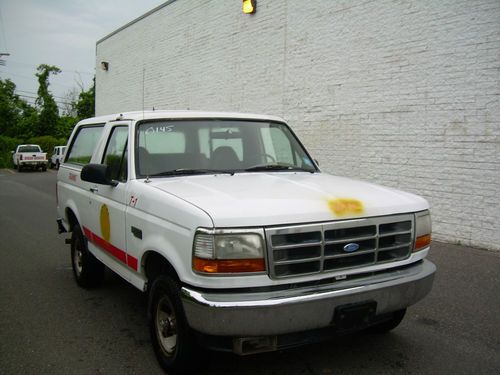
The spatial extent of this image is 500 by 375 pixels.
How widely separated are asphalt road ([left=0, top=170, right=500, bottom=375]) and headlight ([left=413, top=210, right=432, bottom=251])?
2.97 feet

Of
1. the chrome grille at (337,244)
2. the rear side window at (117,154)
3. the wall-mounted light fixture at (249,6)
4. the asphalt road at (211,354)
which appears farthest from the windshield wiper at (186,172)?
the wall-mounted light fixture at (249,6)

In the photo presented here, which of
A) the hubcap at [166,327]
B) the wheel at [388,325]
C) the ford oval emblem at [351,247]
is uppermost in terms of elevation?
the ford oval emblem at [351,247]

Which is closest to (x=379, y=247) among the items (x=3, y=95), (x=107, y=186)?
(x=107, y=186)

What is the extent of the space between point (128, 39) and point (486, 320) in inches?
696

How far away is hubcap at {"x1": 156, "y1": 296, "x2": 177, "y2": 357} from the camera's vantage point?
3.14 m

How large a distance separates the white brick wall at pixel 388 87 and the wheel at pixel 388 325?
3.94 m

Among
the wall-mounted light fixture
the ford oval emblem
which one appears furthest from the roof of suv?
the wall-mounted light fixture

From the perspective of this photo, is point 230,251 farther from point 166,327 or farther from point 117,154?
point 117,154

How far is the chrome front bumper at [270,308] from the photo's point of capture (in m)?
2.59

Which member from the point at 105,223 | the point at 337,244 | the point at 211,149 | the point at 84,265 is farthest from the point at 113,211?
the point at 337,244

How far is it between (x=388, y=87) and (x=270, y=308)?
6.64 meters

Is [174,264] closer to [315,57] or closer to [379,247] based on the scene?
[379,247]

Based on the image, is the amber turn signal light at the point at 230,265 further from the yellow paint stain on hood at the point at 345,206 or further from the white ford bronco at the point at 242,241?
the yellow paint stain on hood at the point at 345,206

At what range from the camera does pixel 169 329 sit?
3.19 metres
